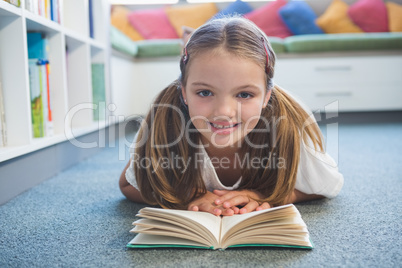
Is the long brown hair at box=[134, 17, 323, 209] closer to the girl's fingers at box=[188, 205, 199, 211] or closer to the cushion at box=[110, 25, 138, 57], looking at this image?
the girl's fingers at box=[188, 205, 199, 211]

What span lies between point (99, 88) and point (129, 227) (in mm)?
1305

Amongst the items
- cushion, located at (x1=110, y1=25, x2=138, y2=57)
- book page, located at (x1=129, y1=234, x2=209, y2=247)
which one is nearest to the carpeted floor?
book page, located at (x1=129, y1=234, x2=209, y2=247)

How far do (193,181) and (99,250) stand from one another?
1.03ft

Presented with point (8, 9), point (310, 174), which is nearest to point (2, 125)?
point (8, 9)

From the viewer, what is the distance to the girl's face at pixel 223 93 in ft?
2.65

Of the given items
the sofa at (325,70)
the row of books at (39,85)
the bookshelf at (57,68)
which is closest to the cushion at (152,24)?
the sofa at (325,70)

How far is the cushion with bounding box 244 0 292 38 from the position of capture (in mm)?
3406

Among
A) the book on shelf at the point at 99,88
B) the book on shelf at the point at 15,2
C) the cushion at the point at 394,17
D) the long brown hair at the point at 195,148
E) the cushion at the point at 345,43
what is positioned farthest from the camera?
the cushion at the point at 394,17

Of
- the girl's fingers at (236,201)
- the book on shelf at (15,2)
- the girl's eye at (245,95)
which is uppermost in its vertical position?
the book on shelf at (15,2)

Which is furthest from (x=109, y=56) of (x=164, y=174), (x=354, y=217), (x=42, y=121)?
(x=354, y=217)

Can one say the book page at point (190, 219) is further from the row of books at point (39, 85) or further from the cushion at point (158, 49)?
the cushion at point (158, 49)

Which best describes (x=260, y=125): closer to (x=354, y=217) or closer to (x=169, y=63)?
(x=354, y=217)

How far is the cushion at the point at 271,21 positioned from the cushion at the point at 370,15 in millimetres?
599

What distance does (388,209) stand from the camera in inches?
37.0
